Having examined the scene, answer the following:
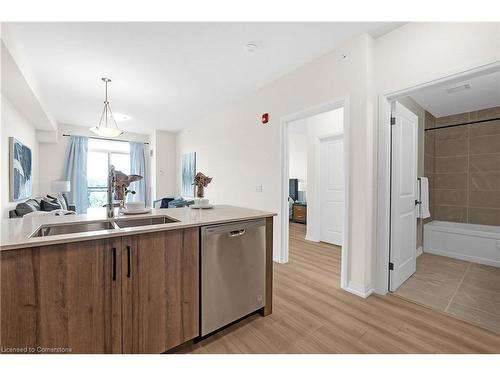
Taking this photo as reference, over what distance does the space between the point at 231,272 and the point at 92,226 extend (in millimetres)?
1014

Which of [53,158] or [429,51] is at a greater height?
[429,51]

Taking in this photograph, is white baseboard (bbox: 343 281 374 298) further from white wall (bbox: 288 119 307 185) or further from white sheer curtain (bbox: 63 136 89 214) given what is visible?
white sheer curtain (bbox: 63 136 89 214)

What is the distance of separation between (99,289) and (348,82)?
2628 mm

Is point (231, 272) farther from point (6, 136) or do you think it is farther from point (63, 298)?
point (6, 136)

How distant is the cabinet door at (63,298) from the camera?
3.12 feet

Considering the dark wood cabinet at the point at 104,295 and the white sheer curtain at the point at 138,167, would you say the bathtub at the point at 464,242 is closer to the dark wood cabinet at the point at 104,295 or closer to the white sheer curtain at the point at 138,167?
the dark wood cabinet at the point at 104,295

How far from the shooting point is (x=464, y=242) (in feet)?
10.3

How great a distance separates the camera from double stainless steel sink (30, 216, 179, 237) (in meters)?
1.38

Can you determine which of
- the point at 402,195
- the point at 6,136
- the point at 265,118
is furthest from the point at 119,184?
the point at 6,136

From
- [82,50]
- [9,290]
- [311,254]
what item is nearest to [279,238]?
[311,254]

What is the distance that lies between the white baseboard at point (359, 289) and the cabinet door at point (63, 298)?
6.63ft

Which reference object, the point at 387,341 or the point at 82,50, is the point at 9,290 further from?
the point at 82,50

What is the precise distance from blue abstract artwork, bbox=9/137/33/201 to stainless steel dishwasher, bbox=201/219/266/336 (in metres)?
3.71

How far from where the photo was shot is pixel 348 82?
227 centimetres
